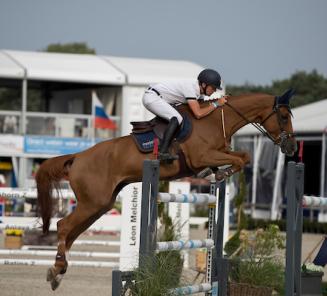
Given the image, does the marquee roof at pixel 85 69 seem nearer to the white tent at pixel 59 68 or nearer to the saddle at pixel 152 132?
the white tent at pixel 59 68

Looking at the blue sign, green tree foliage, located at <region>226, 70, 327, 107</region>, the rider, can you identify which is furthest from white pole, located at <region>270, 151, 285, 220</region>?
green tree foliage, located at <region>226, 70, 327, 107</region>

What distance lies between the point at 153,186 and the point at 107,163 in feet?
5.49

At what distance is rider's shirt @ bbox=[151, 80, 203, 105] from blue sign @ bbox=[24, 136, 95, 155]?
50.3 ft

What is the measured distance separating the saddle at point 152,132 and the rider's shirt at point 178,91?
0.57ft

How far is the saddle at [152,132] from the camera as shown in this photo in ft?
23.8

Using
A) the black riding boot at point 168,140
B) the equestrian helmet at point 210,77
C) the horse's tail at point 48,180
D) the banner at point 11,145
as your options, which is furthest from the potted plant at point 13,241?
the banner at point 11,145

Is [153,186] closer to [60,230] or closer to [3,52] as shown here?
[60,230]

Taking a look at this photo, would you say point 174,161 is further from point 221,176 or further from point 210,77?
point 210,77

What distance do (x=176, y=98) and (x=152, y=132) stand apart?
42 cm

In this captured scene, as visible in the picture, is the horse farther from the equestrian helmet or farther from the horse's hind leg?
the equestrian helmet

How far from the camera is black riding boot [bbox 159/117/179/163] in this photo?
278 inches

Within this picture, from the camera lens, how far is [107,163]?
7438 mm

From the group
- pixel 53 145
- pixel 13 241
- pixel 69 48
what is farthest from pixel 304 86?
pixel 13 241

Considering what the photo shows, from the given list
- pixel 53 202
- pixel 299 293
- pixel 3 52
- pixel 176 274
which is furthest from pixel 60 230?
pixel 3 52
